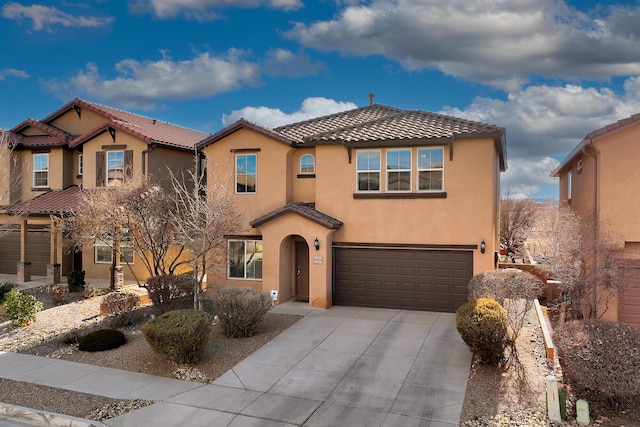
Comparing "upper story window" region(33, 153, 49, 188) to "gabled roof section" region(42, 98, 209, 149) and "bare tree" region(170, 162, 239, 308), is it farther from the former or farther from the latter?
"bare tree" region(170, 162, 239, 308)

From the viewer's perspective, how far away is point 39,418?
861cm

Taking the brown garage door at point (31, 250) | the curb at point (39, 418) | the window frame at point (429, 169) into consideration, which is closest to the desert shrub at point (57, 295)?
the brown garage door at point (31, 250)

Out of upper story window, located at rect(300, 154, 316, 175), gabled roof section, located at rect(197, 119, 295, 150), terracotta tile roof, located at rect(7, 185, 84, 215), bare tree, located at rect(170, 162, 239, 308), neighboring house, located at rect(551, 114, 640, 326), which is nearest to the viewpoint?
neighboring house, located at rect(551, 114, 640, 326)

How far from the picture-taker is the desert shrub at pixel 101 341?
40.0 feet

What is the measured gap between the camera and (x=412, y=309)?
16.1 meters

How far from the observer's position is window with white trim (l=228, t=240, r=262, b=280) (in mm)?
17922

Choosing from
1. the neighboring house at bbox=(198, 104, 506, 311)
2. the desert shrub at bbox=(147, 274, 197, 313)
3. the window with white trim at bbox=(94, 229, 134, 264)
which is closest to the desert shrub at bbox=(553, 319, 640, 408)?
the neighboring house at bbox=(198, 104, 506, 311)

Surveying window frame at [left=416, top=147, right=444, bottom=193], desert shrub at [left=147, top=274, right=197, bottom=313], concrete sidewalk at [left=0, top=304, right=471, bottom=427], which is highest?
window frame at [left=416, top=147, right=444, bottom=193]

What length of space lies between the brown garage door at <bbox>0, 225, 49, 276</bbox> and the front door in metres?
13.8

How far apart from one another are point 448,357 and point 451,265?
16.8ft

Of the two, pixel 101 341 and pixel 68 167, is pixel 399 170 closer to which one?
pixel 101 341

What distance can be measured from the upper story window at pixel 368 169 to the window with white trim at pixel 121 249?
8.89m

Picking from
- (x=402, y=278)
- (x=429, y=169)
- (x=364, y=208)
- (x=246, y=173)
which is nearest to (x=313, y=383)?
(x=402, y=278)

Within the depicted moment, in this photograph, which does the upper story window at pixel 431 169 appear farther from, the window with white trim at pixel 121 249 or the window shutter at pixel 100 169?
the window shutter at pixel 100 169
